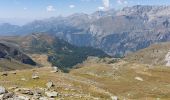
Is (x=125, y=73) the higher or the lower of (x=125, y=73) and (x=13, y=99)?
the lower

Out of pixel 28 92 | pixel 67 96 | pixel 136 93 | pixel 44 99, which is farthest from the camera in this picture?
pixel 136 93

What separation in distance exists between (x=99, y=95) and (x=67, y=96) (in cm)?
1493

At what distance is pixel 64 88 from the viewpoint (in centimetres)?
6662

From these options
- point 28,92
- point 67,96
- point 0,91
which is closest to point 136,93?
point 67,96

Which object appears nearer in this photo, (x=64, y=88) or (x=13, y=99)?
(x=13, y=99)

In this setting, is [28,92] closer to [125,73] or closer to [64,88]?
[64,88]

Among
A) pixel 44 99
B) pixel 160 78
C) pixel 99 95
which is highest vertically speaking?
pixel 44 99

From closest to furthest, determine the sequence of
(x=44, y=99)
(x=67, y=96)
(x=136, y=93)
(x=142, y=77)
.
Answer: (x=44, y=99)
(x=67, y=96)
(x=136, y=93)
(x=142, y=77)

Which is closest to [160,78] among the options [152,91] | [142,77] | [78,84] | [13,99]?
[142,77]

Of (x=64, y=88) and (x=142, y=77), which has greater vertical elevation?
(x=64, y=88)

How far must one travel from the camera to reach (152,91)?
4272 inches

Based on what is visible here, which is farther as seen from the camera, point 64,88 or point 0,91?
point 64,88

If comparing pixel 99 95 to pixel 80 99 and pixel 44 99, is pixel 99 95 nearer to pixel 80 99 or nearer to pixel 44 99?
pixel 80 99

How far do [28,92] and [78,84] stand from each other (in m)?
28.7
